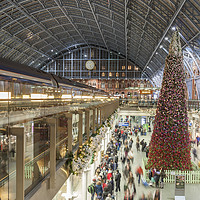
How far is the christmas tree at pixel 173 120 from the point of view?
10844 mm

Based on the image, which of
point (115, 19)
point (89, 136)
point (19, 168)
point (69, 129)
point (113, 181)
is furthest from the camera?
point (115, 19)

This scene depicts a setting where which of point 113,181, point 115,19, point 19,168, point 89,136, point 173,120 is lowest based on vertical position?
point 113,181

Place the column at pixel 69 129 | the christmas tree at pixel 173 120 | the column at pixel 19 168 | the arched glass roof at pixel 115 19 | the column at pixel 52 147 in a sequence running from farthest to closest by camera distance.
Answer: the arched glass roof at pixel 115 19
the christmas tree at pixel 173 120
the column at pixel 69 129
the column at pixel 52 147
the column at pixel 19 168

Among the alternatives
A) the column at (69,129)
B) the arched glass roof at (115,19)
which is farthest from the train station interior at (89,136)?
the arched glass roof at (115,19)

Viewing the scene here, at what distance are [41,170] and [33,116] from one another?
3.32 feet

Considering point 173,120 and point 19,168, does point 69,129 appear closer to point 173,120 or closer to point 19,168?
point 19,168

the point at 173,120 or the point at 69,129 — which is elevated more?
the point at 69,129

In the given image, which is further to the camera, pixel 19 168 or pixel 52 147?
pixel 52 147

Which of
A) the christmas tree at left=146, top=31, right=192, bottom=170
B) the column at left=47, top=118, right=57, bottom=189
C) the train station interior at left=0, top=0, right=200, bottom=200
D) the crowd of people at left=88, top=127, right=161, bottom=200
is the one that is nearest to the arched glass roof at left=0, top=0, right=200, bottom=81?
the train station interior at left=0, top=0, right=200, bottom=200

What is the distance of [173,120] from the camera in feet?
35.7

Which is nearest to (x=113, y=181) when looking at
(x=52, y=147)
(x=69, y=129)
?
(x=69, y=129)

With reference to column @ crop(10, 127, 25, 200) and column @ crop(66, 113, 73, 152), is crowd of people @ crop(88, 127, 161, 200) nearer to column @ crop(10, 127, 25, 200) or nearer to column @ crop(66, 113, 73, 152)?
column @ crop(66, 113, 73, 152)

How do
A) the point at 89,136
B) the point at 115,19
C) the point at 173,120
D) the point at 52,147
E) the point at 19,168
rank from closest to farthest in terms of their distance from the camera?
the point at 19,168, the point at 52,147, the point at 89,136, the point at 173,120, the point at 115,19

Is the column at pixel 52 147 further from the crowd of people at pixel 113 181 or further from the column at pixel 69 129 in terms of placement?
the crowd of people at pixel 113 181
